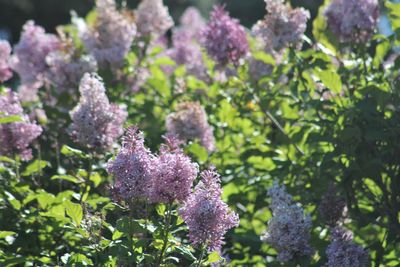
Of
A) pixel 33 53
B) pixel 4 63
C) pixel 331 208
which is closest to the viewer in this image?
pixel 331 208

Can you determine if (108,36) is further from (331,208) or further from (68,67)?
(331,208)

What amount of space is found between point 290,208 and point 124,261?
77cm

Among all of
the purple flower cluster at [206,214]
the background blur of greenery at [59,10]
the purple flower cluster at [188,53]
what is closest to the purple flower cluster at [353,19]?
the purple flower cluster at [188,53]

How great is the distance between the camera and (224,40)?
163 inches

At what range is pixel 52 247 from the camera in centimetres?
380

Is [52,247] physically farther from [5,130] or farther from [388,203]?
[388,203]

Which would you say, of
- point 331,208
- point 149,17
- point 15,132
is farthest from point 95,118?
point 149,17

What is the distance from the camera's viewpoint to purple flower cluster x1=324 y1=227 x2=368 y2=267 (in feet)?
10.4

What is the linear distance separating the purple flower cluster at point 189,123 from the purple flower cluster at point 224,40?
32cm

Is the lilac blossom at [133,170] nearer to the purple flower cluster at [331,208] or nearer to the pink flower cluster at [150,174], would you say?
the pink flower cluster at [150,174]

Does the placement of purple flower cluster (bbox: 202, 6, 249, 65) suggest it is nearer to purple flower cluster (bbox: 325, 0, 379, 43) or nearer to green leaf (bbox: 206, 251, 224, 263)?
purple flower cluster (bbox: 325, 0, 379, 43)

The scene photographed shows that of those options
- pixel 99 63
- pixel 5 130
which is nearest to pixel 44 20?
pixel 99 63

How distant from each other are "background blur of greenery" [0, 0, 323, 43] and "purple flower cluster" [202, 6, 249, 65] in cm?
1271

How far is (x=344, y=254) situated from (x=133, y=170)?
105cm
